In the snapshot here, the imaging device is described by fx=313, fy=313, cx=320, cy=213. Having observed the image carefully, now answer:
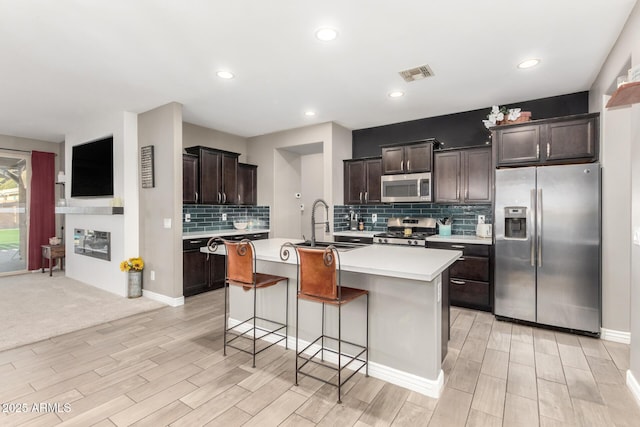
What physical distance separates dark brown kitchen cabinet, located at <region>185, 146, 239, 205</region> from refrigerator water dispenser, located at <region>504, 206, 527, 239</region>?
13.7 ft

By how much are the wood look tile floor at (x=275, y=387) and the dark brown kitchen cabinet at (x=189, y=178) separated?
2.18m

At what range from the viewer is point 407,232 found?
16.0 feet

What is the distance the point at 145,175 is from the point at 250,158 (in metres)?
2.14

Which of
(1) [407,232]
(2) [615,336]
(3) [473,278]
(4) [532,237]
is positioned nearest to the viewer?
(2) [615,336]

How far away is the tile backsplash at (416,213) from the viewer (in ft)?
15.0

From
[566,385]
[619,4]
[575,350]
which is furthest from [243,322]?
[619,4]

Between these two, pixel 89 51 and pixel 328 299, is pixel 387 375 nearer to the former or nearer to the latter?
pixel 328 299

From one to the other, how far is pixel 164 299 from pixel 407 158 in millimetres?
4009

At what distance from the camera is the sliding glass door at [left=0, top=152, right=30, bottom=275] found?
5.97m

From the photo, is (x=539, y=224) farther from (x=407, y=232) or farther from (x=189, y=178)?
(x=189, y=178)

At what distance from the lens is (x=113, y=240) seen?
15.4ft

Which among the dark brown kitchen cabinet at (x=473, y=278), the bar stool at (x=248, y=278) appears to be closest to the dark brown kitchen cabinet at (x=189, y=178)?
the bar stool at (x=248, y=278)

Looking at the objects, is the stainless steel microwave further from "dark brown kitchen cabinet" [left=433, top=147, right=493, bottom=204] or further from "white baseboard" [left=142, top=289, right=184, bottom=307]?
"white baseboard" [left=142, top=289, right=184, bottom=307]

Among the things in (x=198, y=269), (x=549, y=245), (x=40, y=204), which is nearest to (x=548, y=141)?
(x=549, y=245)
